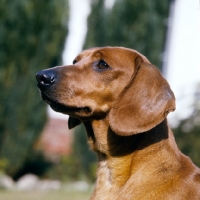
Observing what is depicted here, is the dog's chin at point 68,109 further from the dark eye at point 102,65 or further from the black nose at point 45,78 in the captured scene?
the dark eye at point 102,65

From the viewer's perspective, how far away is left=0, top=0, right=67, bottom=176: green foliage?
18484mm

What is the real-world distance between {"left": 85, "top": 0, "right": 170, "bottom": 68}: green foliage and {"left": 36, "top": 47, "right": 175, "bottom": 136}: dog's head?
14431 mm

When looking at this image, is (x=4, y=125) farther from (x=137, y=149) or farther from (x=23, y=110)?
(x=137, y=149)

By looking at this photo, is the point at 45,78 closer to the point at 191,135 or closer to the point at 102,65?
the point at 102,65

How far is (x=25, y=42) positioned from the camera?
18766 millimetres

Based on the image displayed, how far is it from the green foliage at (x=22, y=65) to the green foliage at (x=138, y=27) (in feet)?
7.26

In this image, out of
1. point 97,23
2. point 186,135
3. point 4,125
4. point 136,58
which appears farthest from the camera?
point 97,23

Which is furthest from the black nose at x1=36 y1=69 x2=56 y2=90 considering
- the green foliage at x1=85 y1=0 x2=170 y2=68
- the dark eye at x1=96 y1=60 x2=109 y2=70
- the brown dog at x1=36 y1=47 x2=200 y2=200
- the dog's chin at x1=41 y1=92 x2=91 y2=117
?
the green foliage at x1=85 y1=0 x2=170 y2=68

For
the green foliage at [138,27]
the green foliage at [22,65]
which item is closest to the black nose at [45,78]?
the green foliage at [22,65]

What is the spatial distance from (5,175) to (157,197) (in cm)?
1522

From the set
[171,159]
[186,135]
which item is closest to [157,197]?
[171,159]

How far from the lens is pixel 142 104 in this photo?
14.9ft

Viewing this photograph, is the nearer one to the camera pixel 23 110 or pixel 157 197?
pixel 157 197

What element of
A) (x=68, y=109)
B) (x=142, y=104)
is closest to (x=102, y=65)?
(x=68, y=109)
